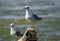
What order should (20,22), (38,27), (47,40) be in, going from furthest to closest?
1. (20,22)
2. (38,27)
3. (47,40)

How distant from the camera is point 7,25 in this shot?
21.9 metres

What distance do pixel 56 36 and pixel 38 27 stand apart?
3.27m

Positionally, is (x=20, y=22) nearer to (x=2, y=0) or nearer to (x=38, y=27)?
(x=38, y=27)

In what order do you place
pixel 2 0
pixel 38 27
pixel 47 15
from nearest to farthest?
pixel 38 27 → pixel 47 15 → pixel 2 0

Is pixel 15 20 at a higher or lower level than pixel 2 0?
lower

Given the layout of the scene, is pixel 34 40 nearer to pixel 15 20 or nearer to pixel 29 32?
pixel 29 32

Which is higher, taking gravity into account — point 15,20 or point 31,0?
point 31,0

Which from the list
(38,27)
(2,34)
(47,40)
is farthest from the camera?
(38,27)

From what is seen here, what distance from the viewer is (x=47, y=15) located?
82.8 feet

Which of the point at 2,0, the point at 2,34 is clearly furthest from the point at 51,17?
the point at 2,0

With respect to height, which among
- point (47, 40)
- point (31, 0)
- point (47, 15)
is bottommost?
point (47, 40)

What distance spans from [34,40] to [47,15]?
56.7 ft

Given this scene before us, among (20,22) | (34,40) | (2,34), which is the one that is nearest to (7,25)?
(20,22)

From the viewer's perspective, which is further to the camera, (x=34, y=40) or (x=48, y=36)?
(x=48, y=36)
